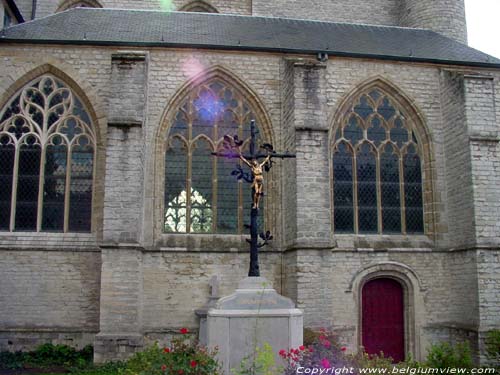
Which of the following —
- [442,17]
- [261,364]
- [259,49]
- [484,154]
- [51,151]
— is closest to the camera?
[261,364]

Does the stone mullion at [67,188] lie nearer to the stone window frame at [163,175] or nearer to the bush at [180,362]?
the stone window frame at [163,175]

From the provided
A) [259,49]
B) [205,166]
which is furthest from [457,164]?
[205,166]

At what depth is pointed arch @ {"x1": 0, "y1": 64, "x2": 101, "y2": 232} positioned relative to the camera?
12.4 metres

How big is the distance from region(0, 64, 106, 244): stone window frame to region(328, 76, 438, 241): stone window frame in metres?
5.44

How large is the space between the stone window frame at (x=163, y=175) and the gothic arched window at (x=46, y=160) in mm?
1571

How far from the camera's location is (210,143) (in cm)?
1304

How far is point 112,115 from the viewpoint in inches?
457

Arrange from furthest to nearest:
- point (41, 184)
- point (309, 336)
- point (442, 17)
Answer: point (442, 17)
point (41, 184)
point (309, 336)

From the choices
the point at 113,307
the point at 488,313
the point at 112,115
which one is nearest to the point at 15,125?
the point at 112,115

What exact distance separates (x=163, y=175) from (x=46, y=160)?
2721 millimetres

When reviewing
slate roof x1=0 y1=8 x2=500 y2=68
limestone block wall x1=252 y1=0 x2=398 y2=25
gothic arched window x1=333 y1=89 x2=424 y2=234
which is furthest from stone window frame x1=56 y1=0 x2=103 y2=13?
gothic arched window x1=333 y1=89 x2=424 y2=234

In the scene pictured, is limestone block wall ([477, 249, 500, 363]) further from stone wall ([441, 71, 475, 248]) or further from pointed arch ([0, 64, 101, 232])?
pointed arch ([0, 64, 101, 232])

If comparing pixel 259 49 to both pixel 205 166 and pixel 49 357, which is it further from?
pixel 49 357

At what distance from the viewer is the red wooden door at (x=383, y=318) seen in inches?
497
